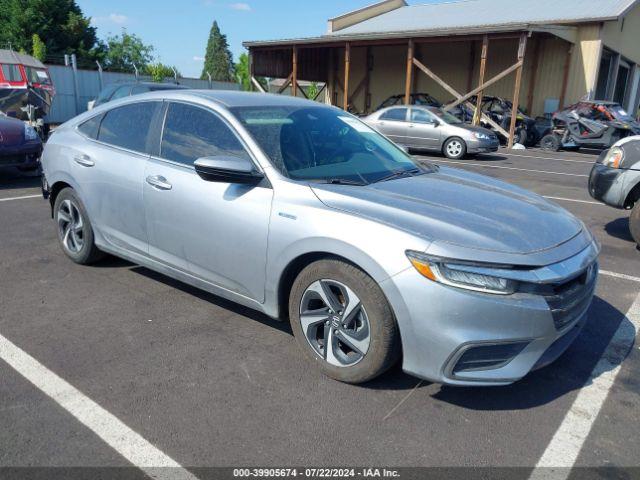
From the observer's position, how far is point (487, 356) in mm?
2656

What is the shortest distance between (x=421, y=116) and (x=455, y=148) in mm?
1399

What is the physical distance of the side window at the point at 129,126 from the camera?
13.6 feet

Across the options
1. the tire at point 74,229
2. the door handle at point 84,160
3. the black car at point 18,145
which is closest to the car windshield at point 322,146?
the door handle at point 84,160

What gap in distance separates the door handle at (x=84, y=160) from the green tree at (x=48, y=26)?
131ft

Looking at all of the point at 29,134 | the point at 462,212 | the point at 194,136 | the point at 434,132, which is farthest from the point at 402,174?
the point at 434,132

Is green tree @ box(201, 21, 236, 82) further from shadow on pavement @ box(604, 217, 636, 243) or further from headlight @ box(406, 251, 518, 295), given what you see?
headlight @ box(406, 251, 518, 295)

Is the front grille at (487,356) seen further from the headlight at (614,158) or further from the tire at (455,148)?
the tire at (455,148)

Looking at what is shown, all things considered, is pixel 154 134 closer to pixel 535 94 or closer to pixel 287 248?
pixel 287 248

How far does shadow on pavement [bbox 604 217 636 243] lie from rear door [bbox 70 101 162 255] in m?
5.52

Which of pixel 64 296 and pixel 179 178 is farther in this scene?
pixel 64 296

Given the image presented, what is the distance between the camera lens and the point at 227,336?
143 inches

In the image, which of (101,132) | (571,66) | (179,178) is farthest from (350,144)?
(571,66)

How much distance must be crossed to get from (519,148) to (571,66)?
6184 millimetres

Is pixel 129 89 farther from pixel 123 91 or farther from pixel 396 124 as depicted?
pixel 396 124
